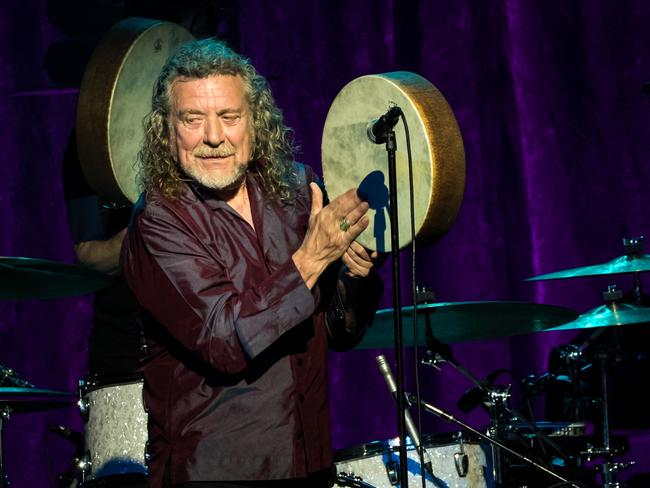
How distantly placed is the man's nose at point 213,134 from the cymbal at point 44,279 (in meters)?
1.07

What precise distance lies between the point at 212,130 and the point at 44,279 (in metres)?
1.34

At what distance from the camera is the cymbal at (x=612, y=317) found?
3.87 meters

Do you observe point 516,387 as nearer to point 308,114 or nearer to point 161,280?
point 308,114

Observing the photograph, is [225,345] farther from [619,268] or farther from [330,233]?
[619,268]

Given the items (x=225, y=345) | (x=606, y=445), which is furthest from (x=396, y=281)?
(x=606, y=445)

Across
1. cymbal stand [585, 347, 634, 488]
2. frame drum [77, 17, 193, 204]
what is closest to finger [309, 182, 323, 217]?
frame drum [77, 17, 193, 204]

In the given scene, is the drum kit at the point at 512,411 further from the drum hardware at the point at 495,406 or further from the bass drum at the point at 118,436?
the bass drum at the point at 118,436

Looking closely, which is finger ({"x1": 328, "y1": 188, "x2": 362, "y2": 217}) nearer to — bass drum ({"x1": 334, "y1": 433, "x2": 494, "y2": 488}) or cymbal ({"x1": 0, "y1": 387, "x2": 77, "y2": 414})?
bass drum ({"x1": 334, "y1": 433, "x2": 494, "y2": 488})

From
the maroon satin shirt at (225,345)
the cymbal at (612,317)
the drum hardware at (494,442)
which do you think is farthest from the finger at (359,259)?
the cymbal at (612,317)

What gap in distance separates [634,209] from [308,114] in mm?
1539

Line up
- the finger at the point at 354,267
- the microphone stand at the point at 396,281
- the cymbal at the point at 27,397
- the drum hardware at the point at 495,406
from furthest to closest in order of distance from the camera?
1. the drum hardware at the point at 495,406
2. the cymbal at the point at 27,397
3. the finger at the point at 354,267
4. the microphone stand at the point at 396,281

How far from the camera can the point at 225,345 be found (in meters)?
2.46

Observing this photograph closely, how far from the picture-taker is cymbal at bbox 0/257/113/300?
3.56 meters

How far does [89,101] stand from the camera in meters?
3.40
